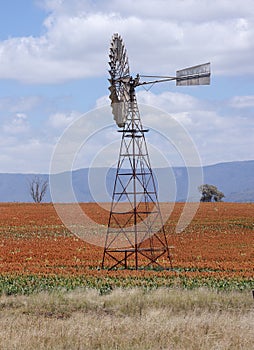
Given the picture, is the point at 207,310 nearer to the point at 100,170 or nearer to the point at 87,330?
the point at 87,330

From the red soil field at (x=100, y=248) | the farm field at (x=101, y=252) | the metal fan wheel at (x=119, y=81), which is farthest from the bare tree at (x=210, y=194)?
the metal fan wheel at (x=119, y=81)

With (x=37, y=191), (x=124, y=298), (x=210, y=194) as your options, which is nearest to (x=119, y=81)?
(x=124, y=298)

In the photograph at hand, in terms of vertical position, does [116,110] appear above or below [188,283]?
above

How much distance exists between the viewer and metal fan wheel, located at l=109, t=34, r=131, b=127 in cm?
2372

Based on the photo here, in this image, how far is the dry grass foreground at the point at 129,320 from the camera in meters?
11.4

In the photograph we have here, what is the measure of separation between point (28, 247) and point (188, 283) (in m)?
15.2

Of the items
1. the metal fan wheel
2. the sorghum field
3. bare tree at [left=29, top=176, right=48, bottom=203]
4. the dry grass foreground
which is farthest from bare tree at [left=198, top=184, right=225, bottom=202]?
the dry grass foreground

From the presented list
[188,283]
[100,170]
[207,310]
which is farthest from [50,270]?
[207,310]

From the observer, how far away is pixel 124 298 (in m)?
16.7

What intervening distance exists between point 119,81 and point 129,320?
1227 centimetres

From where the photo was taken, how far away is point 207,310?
15125 mm

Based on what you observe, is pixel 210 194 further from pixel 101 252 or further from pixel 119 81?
pixel 119 81

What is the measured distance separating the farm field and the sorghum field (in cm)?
4

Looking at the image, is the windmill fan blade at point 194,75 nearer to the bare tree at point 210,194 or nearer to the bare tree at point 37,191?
the bare tree at point 210,194
